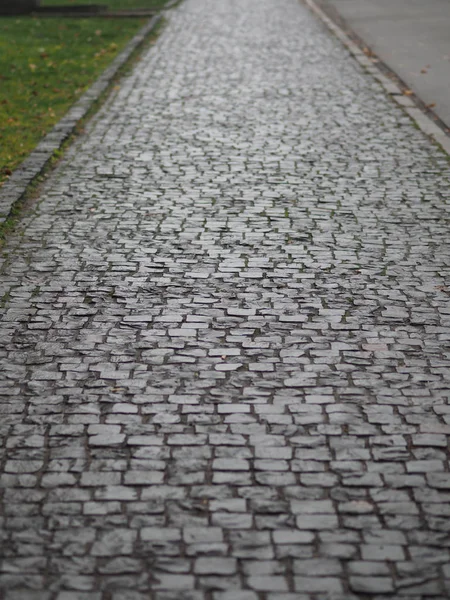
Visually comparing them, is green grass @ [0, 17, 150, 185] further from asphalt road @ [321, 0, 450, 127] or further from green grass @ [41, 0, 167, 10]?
asphalt road @ [321, 0, 450, 127]

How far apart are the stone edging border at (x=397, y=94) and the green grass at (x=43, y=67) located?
4546 mm

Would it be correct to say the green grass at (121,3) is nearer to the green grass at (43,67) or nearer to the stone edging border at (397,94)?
the green grass at (43,67)

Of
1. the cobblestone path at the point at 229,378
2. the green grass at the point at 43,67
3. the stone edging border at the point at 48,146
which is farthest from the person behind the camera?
the green grass at the point at 43,67

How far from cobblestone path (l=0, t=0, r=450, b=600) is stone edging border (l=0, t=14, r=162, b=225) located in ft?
0.86

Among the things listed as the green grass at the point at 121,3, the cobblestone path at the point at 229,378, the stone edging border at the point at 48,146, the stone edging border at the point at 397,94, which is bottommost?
the stone edging border at the point at 397,94

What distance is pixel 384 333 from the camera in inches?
220

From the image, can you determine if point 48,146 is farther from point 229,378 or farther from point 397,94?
point 229,378

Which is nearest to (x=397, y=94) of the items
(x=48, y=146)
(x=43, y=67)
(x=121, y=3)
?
(x=48, y=146)

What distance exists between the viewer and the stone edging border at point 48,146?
825 centimetres

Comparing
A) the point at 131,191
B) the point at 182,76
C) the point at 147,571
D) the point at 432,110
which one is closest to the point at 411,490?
the point at 147,571

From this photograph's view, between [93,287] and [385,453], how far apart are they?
276 cm

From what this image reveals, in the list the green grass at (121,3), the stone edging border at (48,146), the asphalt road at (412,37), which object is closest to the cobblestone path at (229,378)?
the stone edging border at (48,146)

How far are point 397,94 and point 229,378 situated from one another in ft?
31.1

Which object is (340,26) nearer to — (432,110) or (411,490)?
(432,110)
